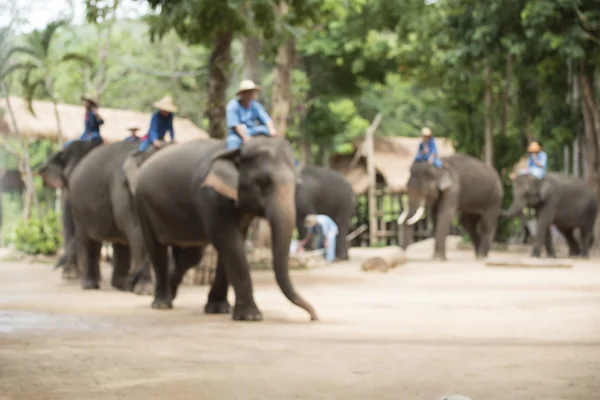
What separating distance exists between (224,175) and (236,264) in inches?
31.1

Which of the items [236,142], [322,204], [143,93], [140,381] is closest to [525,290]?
[236,142]

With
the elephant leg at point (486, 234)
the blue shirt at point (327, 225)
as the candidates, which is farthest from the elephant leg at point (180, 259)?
the elephant leg at point (486, 234)

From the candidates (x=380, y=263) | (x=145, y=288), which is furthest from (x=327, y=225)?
(x=145, y=288)

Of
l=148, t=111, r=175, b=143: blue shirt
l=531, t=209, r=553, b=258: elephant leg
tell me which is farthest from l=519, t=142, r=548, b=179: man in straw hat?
l=148, t=111, r=175, b=143: blue shirt

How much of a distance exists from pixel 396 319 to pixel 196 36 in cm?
620

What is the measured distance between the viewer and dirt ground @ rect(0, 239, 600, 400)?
6.08 m

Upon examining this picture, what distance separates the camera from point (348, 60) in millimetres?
33500

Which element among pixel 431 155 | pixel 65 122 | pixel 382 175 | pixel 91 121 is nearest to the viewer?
pixel 91 121

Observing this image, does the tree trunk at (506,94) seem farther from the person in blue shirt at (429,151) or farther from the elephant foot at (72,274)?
the elephant foot at (72,274)

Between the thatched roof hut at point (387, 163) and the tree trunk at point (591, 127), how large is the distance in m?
8.21

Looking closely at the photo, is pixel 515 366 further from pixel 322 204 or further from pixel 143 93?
pixel 143 93

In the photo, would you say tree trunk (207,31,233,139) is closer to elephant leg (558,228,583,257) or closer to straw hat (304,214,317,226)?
straw hat (304,214,317,226)

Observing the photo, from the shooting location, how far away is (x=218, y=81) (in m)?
15.7

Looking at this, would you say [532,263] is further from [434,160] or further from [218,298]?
[218,298]
